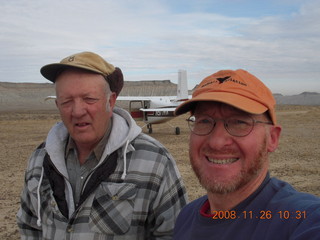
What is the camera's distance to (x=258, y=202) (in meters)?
1.38

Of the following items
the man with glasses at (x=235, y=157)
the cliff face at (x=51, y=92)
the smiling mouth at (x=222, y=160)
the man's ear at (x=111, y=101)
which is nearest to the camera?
the man with glasses at (x=235, y=157)

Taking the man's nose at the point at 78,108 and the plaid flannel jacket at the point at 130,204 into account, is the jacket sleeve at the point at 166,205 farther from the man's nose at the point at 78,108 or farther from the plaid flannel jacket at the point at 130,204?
the man's nose at the point at 78,108

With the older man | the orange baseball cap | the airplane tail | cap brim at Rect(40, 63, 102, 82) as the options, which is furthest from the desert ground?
the airplane tail

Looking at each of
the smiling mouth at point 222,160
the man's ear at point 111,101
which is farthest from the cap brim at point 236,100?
the man's ear at point 111,101

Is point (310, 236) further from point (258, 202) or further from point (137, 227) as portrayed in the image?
point (137, 227)

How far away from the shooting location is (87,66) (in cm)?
207

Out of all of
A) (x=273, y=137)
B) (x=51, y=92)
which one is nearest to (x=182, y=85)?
(x=273, y=137)

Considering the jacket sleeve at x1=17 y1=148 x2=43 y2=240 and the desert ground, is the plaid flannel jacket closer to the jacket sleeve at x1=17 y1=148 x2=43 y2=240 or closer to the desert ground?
the jacket sleeve at x1=17 y1=148 x2=43 y2=240
